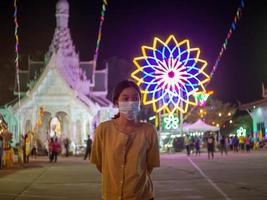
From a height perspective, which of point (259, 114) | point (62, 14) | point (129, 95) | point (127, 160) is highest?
point (62, 14)

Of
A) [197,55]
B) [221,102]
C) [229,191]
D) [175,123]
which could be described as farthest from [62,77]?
[229,191]

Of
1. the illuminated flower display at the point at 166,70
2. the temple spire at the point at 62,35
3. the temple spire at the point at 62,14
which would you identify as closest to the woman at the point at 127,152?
the illuminated flower display at the point at 166,70

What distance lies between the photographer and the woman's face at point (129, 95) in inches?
180

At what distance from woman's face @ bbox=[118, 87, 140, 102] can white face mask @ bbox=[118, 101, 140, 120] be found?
0.05 m

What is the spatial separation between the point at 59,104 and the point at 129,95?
150 ft

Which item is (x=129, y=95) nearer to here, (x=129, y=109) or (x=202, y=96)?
(x=129, y=109)

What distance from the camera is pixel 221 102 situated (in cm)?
7488

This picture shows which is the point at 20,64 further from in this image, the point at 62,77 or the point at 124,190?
the point at 124,190

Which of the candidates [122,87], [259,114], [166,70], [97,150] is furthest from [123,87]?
[259,114]

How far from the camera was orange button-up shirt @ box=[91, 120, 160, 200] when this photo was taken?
434cm

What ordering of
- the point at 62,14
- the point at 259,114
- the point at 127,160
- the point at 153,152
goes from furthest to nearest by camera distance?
the point at 62,14 < the point at 259,114 < the point at 153,152 < the point at 127,160

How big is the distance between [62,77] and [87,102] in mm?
3743

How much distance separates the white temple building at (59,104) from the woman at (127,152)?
43.5 m

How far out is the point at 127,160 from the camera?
14.3 feet
